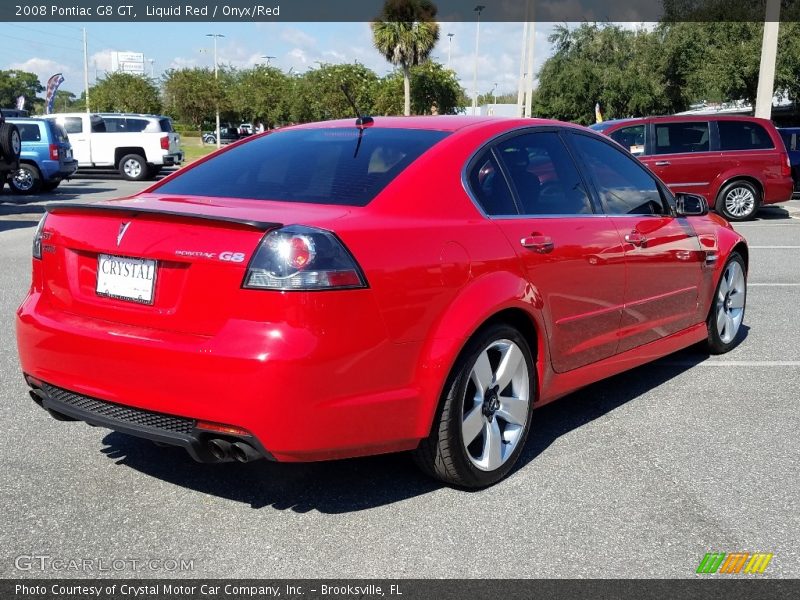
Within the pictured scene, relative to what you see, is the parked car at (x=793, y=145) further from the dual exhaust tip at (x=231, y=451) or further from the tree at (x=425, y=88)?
the tree at (x=425, y=88)

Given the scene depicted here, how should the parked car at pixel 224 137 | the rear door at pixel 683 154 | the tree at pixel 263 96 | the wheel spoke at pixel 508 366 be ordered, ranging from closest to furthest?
the wheel spoke at pixel 508 366 < the rear door at pixel 683 154 < the parked car at pixel 224 137 < the tree at pixel 263 96

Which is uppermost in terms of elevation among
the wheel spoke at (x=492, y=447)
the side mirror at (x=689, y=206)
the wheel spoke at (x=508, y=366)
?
the side mirror at (x=689, y=206)

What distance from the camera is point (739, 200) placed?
16328mm

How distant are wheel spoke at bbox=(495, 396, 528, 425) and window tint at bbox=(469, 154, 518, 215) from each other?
33.4 inches

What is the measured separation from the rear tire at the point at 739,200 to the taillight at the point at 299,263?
14.5m

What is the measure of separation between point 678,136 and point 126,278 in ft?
46.7

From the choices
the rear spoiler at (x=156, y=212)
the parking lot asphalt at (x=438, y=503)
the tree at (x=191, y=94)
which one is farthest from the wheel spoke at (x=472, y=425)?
the tree at (x=191, y=94)

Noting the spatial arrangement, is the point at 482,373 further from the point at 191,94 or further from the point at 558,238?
the point at 191,94

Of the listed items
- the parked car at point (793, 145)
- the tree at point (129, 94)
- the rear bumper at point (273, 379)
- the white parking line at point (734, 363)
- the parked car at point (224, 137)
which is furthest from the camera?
the parked car at point (224, 137)

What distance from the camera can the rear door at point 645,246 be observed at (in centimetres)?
481

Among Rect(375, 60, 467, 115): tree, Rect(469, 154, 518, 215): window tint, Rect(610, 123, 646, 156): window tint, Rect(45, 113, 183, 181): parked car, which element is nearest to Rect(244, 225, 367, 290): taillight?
Rect(469, 154, 518, 215): window tint

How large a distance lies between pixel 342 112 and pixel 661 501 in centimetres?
6132
